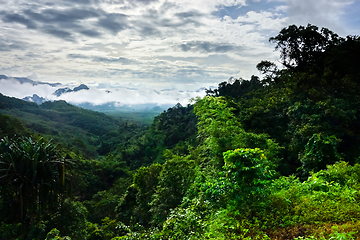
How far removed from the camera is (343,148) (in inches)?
423

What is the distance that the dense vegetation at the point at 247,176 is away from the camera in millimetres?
4102

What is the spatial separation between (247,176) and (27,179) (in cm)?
816

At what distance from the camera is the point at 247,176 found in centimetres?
432

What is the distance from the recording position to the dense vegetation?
4.10 metres

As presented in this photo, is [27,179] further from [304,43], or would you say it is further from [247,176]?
[304,43]

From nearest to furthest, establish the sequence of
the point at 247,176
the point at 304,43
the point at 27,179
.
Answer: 1. the point at 247,176
2. the point at 27,179
3. the point at 304,43

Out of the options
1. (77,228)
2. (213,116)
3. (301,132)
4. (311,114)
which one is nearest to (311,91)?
(311,114)

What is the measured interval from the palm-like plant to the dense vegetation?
0.04m

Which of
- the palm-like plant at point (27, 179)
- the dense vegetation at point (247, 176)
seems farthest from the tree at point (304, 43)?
the palm-like plant at point (27, 179)

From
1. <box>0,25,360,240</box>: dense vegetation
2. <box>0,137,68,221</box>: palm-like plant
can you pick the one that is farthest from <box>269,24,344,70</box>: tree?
<box>0,137,68,221</box>: palm-like plant

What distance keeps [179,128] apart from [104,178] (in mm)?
16554

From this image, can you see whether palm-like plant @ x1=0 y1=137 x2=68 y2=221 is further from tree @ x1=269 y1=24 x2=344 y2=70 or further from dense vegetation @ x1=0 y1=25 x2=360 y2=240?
tree @ x1=269 y1=24 x2=344 y2=70

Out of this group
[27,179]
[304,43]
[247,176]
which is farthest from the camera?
[304,43]

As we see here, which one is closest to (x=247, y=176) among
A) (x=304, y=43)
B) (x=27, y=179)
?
(x=27, y=179)
